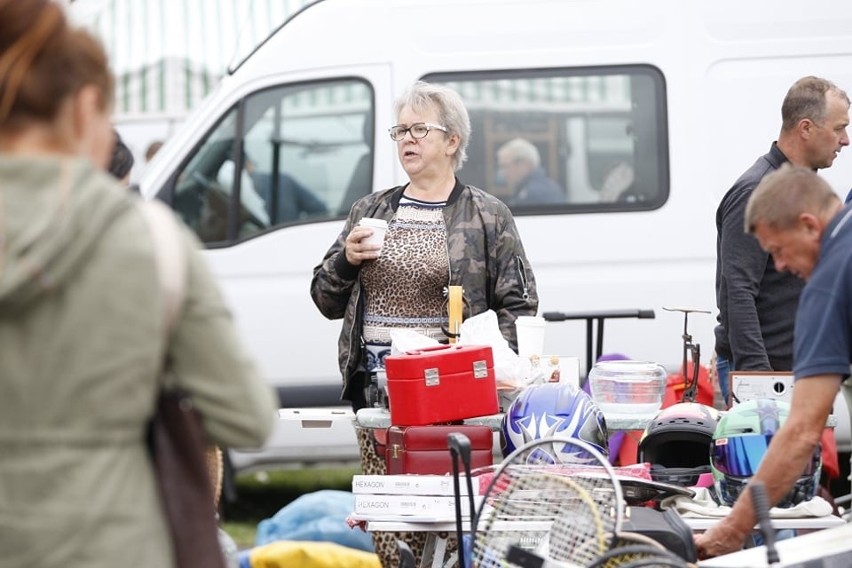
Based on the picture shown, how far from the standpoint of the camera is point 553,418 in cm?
460

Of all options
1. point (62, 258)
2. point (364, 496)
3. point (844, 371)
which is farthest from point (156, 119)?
point (62, 258)

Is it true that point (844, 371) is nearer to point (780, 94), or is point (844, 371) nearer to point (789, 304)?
point (789, 304)

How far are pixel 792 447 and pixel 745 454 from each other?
642 millimetres

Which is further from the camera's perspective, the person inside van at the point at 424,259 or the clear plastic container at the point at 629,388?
the person inside van at the point at 424,259

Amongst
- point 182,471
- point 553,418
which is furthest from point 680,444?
point 182,471

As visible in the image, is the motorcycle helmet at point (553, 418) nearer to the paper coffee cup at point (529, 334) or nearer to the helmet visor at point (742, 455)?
the helmet visor at point (742, 455)

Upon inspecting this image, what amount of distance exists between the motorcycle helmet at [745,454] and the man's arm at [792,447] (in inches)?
21.3

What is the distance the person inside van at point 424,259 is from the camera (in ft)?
17.8

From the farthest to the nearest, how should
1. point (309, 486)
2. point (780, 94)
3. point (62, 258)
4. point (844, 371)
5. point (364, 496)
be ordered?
point (309, 486) < point (780, 94) < point (364, 496) < point (844, 371) < point (62, 258)

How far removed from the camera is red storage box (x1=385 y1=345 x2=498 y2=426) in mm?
4742

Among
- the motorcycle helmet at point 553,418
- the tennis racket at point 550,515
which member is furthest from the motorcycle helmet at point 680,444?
the tennis racket at point 550,515

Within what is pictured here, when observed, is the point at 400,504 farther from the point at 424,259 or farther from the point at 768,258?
the point at 768,258

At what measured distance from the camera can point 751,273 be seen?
5730 millimetres

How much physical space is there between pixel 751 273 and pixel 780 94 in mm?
2208
